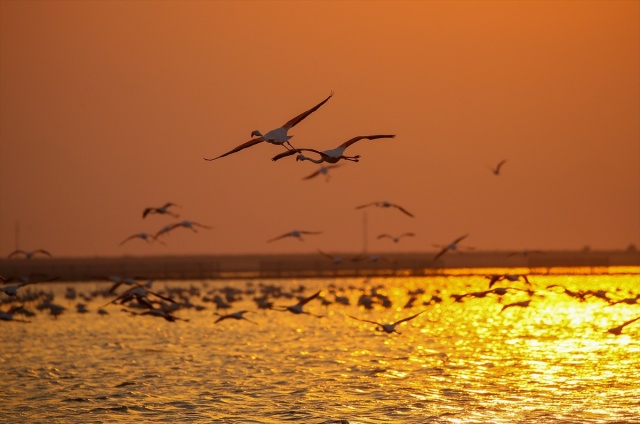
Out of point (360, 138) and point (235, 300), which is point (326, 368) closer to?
point (360, 138)

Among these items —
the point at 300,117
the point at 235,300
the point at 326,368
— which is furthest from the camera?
the point at 235,300

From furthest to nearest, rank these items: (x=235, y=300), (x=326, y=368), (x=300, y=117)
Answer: (x=235, y=300) < (x=326, y=368) < (x=300, y=117)

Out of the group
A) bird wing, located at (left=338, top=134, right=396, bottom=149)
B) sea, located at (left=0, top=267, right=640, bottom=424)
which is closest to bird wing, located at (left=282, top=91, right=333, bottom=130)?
bird wing, located at (left=338, top=134, right=396, bottom=149)

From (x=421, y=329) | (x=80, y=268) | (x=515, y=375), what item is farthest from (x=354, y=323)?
(x=80, y=268)

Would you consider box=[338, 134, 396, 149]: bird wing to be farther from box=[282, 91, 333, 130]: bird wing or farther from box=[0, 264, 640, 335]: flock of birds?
box=[0, 264, 640, 335]: flock of birds

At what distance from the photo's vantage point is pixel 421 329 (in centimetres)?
5700

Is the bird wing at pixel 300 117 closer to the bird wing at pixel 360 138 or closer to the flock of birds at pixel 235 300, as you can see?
the bird wing at pixel 360 138

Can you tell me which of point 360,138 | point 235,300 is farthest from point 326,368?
point 235,300

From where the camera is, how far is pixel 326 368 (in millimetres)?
40219

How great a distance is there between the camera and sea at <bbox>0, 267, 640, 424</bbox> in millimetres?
30641

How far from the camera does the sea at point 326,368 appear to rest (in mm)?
30641

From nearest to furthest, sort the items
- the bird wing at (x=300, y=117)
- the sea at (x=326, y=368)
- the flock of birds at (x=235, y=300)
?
1. the bird wing at (x=300, y=117)
2. the sea at (x=326, y=368)
3. the flock of birds at (x=235, y=300)

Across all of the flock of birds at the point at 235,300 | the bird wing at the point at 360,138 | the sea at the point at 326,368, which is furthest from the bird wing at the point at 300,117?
the flock of birds at the point at 235,300

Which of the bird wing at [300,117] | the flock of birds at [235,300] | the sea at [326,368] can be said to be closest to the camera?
the bird wing at [300,117]
